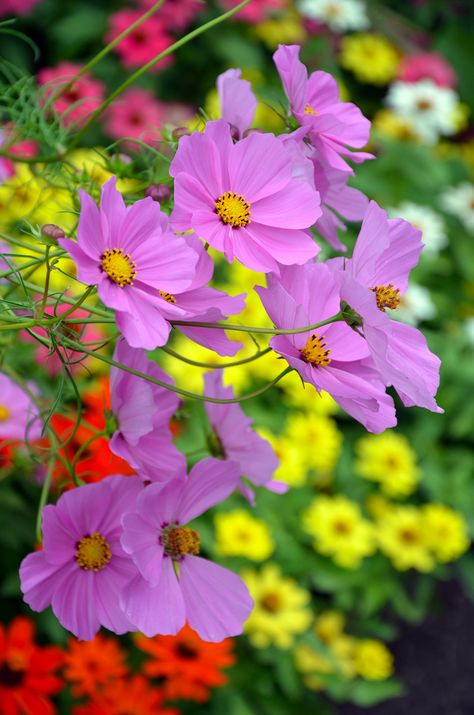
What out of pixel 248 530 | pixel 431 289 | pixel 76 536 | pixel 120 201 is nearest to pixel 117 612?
pixel 76 536

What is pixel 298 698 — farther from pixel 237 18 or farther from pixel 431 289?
pixel 237 18

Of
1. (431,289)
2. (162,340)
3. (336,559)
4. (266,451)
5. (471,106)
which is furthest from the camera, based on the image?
(471,106)

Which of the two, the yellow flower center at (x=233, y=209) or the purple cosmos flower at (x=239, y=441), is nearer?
the yellow flower center at (x=233, y=209)

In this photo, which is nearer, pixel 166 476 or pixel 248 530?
pixel 166 476

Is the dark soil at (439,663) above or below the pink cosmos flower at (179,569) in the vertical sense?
below

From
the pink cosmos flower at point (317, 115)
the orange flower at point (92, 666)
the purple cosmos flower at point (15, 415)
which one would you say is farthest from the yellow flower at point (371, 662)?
the pink cosmos flower at point (317, 115)

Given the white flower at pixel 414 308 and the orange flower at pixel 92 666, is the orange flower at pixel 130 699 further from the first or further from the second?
the white flower at pixel 414 308

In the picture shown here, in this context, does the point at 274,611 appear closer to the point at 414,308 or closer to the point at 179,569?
the point at 414,308

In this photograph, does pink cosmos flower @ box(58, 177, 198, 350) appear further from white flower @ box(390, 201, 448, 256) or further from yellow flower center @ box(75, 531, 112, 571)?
white flower @ box(390, 201, 448, 256)
